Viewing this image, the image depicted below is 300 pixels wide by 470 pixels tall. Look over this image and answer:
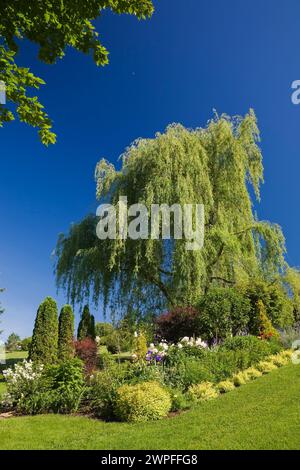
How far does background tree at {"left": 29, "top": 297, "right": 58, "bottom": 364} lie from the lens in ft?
44.2

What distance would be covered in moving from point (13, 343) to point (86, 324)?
23.6 metres

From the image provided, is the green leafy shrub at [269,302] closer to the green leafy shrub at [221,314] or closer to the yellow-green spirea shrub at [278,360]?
the green leafy shrub at [221,314]

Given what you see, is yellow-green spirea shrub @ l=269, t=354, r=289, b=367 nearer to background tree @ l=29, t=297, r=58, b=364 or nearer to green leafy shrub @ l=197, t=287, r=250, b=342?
green leafy shrub @ l=197, t=287, r=250, b=342

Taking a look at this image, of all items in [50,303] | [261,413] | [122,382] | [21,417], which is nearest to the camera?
[261,413]

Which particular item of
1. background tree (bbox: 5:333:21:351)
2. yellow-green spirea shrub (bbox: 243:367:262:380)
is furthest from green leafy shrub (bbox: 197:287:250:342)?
background tree (bbox: 5:333:21:351)

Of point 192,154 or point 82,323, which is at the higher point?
point 192,154

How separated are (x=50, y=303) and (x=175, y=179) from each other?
6.72 m

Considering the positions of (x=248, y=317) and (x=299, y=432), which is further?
(x=248, y=317)

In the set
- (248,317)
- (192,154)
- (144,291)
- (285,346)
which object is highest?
(192,154)

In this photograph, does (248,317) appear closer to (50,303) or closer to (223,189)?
(223,189)

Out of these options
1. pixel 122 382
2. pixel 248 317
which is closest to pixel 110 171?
pixel 248 317

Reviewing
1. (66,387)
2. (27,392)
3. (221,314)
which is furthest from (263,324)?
(27,392)

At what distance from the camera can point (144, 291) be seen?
1722cm
